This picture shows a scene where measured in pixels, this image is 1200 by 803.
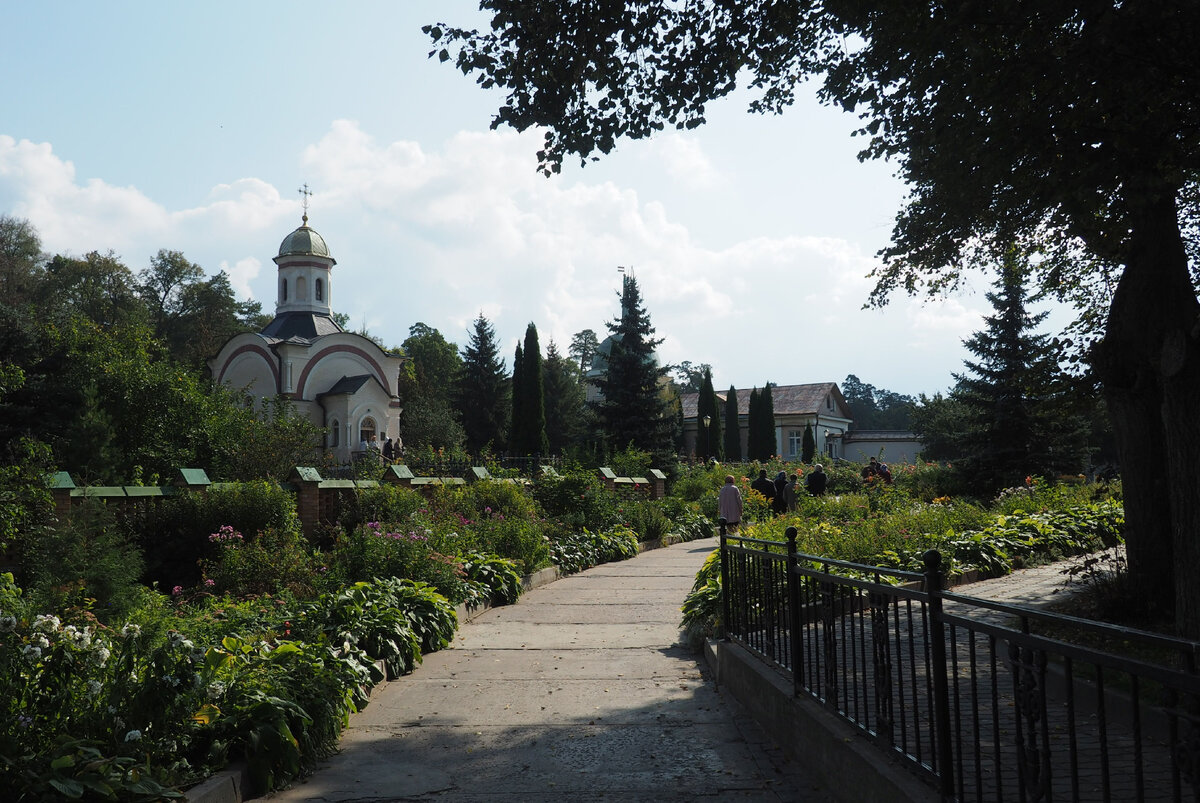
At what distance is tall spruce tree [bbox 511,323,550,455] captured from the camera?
39.7 m

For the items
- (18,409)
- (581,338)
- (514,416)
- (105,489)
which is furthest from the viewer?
(581,338)

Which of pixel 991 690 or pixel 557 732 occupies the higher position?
pixel 991 690

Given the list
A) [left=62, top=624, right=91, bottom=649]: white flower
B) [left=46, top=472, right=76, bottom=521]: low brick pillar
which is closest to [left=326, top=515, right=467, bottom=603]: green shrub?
[left=46, top=472, right=76, bottom=521]: low brick pillar

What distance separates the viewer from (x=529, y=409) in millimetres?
40344

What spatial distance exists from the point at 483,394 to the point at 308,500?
3694cm

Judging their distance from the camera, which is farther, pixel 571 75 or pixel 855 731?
pixel 571 75

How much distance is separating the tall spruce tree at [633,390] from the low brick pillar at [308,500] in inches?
911

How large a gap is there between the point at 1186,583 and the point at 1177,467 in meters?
0.80

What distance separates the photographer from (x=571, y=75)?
7230 mm

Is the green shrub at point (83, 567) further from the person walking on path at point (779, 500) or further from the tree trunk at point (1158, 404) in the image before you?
the person walking on path at point (779, 500)

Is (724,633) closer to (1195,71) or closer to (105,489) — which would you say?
(1195,71)

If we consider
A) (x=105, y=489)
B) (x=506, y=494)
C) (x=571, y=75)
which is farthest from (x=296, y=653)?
(x=506, y=494)

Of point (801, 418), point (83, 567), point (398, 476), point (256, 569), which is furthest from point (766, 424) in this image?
point (83, 567)

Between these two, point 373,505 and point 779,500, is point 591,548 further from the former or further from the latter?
point 779,500
